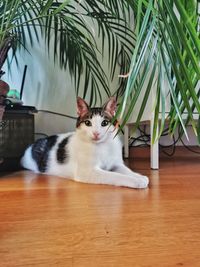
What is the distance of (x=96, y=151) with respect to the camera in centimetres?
107

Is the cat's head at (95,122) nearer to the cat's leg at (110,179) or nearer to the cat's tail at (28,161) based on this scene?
the cat's leg at (110,179)

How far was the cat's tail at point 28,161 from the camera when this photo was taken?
1280mm

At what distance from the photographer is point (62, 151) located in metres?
1.20

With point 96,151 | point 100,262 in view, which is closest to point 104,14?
point 96,151

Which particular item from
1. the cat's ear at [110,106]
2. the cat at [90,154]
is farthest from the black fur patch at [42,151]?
the cat's ear at [110,106]

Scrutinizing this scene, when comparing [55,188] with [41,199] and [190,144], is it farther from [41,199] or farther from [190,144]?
[190,144]

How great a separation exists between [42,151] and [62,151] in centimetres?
14

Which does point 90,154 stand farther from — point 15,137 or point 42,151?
point 15,137

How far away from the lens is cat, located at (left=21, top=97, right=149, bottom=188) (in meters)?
1.00

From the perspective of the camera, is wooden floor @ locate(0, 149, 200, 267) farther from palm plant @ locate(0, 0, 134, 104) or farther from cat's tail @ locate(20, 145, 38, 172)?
palm plant @ locate(0, 0, 134, 104)

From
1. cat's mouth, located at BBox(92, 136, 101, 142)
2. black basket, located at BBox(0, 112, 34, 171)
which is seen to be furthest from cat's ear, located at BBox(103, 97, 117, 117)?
black basket, located at BBox(0, 112, 34, 171)

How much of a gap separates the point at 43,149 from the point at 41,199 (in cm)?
51

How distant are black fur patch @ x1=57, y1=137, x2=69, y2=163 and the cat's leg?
16 centimetres

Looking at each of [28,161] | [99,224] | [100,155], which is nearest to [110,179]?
[100,155]
